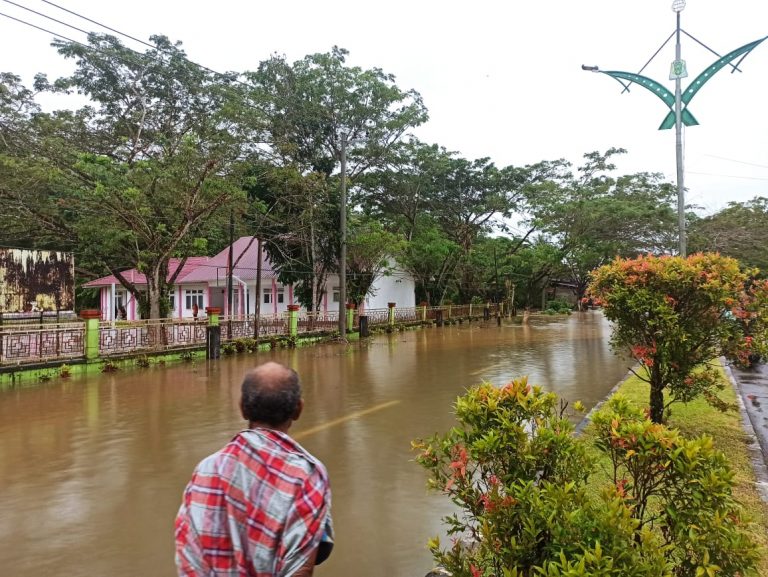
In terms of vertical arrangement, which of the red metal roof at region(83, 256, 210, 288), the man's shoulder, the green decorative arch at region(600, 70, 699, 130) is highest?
the green decorative arch at region(600, 70, 699, 130)

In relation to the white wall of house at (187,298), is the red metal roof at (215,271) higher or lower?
higher

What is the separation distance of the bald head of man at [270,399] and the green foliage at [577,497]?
107 centimetres

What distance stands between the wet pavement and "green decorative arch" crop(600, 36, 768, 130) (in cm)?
523

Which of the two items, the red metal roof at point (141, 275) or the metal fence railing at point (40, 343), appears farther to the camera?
the red metal roof at point (141, 275)

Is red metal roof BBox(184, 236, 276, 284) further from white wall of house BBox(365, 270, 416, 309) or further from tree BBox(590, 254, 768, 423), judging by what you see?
tree BBox(590, 254, 768, 423)

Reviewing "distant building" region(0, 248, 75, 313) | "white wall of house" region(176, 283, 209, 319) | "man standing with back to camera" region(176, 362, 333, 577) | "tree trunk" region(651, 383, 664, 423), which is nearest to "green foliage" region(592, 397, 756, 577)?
"man standing with back to camera" region(176, 362, 333, 577)

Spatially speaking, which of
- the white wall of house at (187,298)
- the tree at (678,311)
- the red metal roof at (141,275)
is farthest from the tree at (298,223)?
the tree at (678,311)

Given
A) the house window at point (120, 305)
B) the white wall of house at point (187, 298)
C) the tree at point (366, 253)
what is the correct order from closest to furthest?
the tree at point (366, 253) < the white wall of house at point (187, 298) < the house window at point (120, 305)

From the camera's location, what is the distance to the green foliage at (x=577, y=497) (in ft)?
6.61

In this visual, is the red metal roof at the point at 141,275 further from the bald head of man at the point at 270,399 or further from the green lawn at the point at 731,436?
the bald head of man at the point at 270,399

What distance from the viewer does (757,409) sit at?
26.2 feet

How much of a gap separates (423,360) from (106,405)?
8.39 meters

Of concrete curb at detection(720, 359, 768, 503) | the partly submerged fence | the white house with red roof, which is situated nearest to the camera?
concrete curb at detection(720, 359, 768, 503)

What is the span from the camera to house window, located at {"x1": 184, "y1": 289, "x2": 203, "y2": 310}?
29297mm
